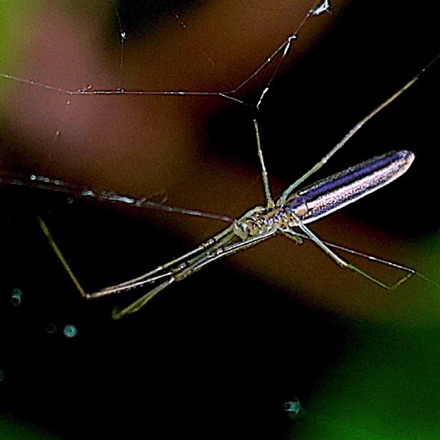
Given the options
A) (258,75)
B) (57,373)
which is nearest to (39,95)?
(258,75)

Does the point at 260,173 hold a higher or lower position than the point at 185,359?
higher

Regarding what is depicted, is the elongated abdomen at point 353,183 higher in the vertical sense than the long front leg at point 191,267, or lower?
higher

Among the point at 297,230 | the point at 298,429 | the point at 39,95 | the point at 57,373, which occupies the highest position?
the point at 39,95

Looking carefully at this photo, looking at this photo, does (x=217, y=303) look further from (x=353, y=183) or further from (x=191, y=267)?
(x=353, y=183)

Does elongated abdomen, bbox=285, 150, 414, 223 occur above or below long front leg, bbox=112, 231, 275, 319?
above

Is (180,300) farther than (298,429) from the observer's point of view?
Yes

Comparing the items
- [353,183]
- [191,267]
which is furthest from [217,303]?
[353,183]

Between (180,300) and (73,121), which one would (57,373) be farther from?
(73,121)

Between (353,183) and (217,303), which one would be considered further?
(217,303)
